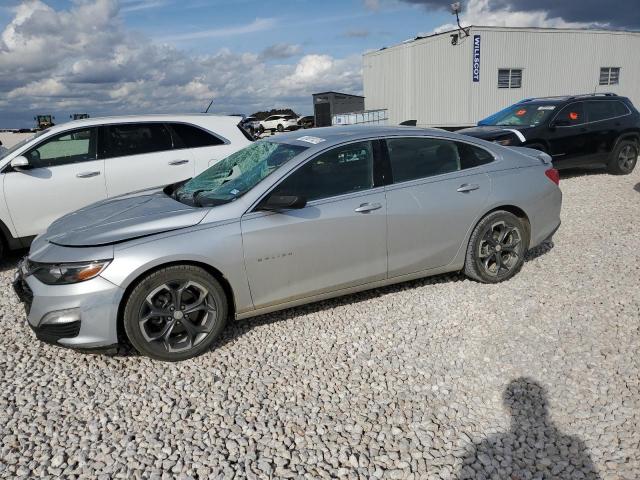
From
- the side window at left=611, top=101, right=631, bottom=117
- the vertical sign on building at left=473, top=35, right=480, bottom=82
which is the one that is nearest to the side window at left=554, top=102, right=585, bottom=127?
the side window at left=611, top=101, right=631, bottom=117

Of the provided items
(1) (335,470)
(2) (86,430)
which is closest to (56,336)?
(2) (86,430)

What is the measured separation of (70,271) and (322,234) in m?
1.78

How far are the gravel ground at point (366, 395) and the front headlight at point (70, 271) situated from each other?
2.31 feet

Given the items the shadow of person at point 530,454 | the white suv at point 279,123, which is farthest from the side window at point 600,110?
the white suv at point 279,123

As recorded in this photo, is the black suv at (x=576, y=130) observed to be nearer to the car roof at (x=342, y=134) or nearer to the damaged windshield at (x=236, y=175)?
the car roof at (x=342, y=134)

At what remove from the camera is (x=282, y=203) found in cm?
350

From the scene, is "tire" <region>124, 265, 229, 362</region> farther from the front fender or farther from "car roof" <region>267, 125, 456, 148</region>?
"car roof" <region>267, 125, 456, 148</region>

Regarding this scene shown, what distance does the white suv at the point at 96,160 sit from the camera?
5621 millimetres

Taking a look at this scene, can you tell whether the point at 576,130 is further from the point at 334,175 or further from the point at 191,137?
the point at 334,175

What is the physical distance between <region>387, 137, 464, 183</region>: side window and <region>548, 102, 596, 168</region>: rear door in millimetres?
5380

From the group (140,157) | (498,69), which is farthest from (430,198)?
(498,69)

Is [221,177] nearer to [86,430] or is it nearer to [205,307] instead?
[205,307]

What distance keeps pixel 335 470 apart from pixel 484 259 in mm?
2762

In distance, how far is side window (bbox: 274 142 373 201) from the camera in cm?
377
